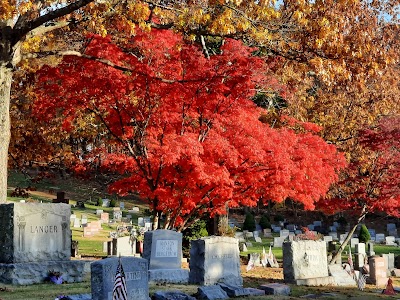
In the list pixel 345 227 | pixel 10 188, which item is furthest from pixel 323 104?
pixel 10 188

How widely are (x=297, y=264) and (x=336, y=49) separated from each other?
694cm

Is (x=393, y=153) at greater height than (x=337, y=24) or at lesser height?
lesser

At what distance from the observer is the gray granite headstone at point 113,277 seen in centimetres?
1012

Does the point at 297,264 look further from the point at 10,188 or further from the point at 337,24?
the point at 10,188

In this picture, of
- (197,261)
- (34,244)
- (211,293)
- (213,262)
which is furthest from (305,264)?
(34,244)

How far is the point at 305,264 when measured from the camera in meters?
17.6

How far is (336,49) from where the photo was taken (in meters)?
13.0

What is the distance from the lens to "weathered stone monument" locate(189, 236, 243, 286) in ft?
48.9

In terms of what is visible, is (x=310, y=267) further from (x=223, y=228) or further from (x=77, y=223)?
(x=77, y=223)

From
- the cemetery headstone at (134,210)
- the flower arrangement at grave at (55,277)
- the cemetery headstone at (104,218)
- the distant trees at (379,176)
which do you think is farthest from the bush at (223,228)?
the cemetery headstone at (134,210)

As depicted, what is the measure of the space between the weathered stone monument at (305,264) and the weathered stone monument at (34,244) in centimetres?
589

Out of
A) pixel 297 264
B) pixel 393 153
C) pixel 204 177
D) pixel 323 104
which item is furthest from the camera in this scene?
pixel 323 104

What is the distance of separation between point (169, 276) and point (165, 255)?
66cm

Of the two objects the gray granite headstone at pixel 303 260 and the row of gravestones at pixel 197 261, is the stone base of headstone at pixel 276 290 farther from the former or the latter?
the gray granite headstone at pixel 303 260
